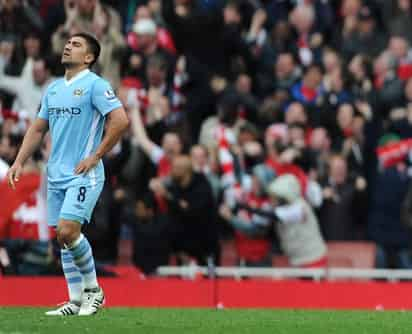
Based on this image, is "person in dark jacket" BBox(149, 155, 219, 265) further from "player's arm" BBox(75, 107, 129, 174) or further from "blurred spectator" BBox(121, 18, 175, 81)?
"player's arm" BBox(75, 107, 129, 174)

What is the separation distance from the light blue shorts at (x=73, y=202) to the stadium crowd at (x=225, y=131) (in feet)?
16.2

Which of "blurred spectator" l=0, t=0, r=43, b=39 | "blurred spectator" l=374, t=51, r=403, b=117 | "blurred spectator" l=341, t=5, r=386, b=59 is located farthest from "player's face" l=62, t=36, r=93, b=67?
"blurred spectator" l=341, t=5, r=386, b=59

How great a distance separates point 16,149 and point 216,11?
381 centimetres

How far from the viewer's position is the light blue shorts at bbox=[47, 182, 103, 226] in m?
11.2

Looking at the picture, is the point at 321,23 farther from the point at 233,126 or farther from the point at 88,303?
the point at 88,303

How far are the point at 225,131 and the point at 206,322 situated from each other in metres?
6.76

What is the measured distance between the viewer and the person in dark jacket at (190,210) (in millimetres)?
16891

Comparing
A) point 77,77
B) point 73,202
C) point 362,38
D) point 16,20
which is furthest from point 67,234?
point 362,38

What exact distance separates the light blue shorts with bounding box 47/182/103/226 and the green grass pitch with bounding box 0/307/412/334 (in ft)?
2.63

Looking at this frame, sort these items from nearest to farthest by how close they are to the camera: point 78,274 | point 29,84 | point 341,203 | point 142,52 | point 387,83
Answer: point 78,274, point 341,203, point 29,84, point 142,52, point 387,83

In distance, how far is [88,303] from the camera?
38.0 feet

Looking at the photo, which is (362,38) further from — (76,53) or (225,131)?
(76,53)

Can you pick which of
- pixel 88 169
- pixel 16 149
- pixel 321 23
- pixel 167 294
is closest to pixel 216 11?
pixel 321 23

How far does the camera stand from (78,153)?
11.4 metres
